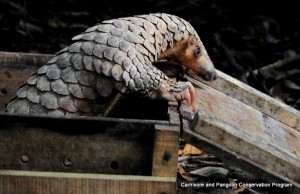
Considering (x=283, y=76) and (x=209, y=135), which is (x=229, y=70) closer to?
(x=283, y=76)

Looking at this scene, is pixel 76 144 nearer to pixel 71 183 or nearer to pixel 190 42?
pixel 71 183

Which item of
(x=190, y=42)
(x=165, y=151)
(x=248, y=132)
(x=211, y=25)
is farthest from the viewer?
(x=211, y=25)

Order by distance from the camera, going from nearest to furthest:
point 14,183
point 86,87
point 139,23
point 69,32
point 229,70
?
point 14,183, point 86,87, point 139,23, point 229,70, point 69,32

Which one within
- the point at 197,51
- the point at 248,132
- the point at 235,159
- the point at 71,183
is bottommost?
the point at 71,183

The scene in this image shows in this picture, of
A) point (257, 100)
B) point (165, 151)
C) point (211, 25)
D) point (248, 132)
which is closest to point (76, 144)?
point (165, 151)

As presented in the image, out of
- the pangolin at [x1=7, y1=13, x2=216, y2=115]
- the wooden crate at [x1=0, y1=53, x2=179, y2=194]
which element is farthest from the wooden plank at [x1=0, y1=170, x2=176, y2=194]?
the pangolin at [x1=7, y1=13, x2=216, y2=115]

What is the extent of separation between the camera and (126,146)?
2.40m

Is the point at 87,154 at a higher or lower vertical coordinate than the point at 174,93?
lower

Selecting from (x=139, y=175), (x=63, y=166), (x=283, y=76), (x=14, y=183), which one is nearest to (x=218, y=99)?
(x=139, y=175)

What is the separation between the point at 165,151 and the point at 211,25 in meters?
4.29

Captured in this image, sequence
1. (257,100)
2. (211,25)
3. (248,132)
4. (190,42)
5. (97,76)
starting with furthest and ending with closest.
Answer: (211,25), (257,100), (190,42), (248,132), (97,76)

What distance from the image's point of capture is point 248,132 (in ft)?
9.02

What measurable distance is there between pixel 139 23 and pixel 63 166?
2.66 feet

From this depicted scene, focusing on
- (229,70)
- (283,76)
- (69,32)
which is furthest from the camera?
(69,32)
